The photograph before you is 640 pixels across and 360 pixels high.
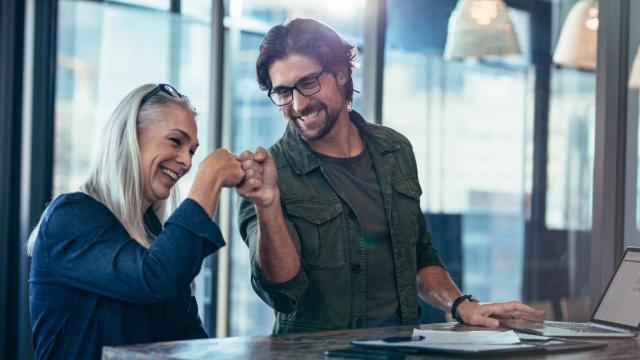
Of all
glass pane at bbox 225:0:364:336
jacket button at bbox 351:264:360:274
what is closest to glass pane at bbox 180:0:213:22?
glass pane at bbox 225:0:364:336

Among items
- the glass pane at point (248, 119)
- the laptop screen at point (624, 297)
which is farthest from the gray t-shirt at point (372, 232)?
the glass pane at point (248, 119)

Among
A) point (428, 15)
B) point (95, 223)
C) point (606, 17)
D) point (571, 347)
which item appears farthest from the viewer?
point (428, 15)

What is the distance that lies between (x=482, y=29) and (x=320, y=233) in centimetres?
172

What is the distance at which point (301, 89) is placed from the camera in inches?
101

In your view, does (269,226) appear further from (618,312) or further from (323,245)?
(618,312)

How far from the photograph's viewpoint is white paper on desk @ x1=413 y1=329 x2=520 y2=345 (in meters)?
1.90

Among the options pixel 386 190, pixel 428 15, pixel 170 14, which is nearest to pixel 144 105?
pixel 386 190

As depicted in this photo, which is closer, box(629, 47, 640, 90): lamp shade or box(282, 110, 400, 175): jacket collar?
box(282, 110, 400, 175): jacket collar

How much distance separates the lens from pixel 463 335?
2.02m

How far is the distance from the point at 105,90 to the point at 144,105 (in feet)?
10.8

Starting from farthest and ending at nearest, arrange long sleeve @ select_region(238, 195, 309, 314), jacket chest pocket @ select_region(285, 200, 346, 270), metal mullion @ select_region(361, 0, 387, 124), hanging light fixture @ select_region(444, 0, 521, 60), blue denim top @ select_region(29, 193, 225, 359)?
metal mullion @ select_region(361, 0, 387, 124) → hanging light fixture @ select_region(444, 0, 521, 60) → jacket chest pocket @ select_region(285, 200, 346, 270) → long sleeve @ select_region(238, 195, 309, 314) → blue denim top @ select_region(29, 193, 225, 359)

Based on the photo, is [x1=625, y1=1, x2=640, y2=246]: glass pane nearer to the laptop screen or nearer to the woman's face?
the laptop screen

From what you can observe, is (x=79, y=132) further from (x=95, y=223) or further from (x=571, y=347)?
(x=571, y=347)

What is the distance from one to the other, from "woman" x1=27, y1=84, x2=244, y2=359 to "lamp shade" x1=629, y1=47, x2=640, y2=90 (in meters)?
1.53
